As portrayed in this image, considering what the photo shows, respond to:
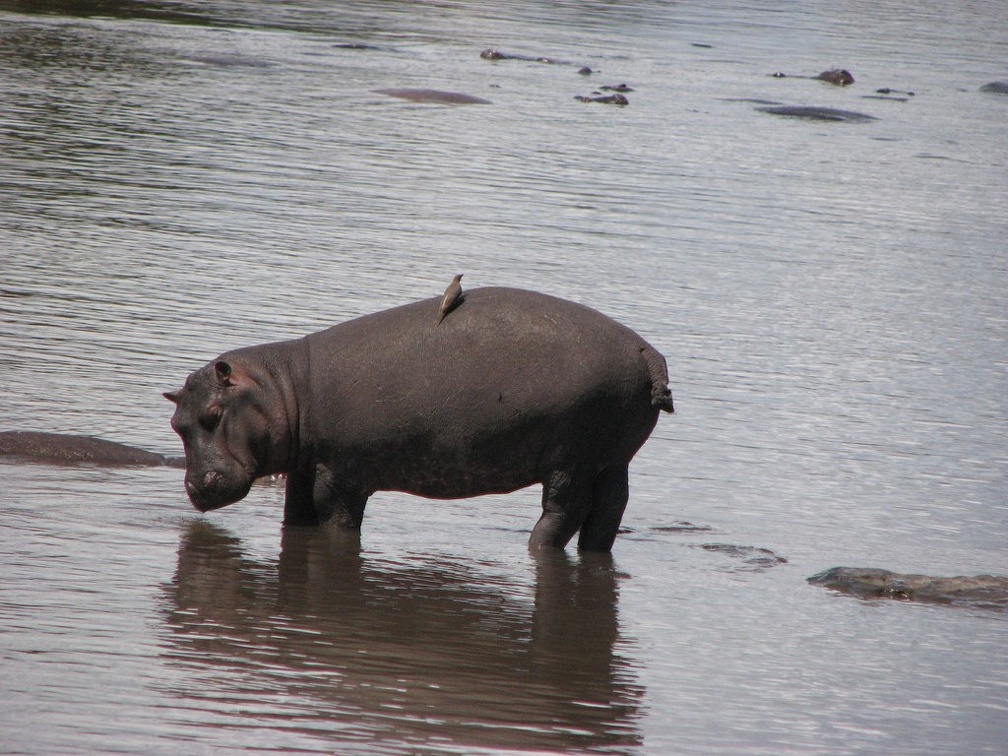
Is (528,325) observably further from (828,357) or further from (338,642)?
(828,357)

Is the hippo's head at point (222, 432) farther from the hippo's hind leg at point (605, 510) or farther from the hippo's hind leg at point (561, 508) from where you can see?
the hippo's hind leg at point (605, 510)

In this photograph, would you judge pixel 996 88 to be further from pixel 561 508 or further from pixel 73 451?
pixel 73 451

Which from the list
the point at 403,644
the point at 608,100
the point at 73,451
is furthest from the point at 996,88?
the point at 403,644

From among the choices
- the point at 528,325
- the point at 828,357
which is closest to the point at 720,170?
the point at 828,357

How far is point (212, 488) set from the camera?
683cm

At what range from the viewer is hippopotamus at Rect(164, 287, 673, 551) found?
659 centimetres

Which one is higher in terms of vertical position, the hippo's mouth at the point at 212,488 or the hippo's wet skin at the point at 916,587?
the hippo's mouth at the point at 212,488

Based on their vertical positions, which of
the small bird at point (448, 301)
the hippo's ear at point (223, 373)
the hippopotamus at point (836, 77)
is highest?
the small bird at point (448, 301)

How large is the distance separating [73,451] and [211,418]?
3.47 feet

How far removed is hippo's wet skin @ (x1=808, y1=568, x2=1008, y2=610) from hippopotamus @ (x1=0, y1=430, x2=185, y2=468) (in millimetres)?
3156

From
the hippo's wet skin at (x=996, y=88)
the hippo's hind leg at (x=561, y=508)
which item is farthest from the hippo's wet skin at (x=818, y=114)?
the hippo's hind leg at (x=561, y=508)

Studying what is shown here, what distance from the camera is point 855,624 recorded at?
20.1 feet

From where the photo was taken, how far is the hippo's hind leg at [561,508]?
6.71 meters

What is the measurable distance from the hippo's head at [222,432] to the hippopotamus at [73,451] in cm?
85
